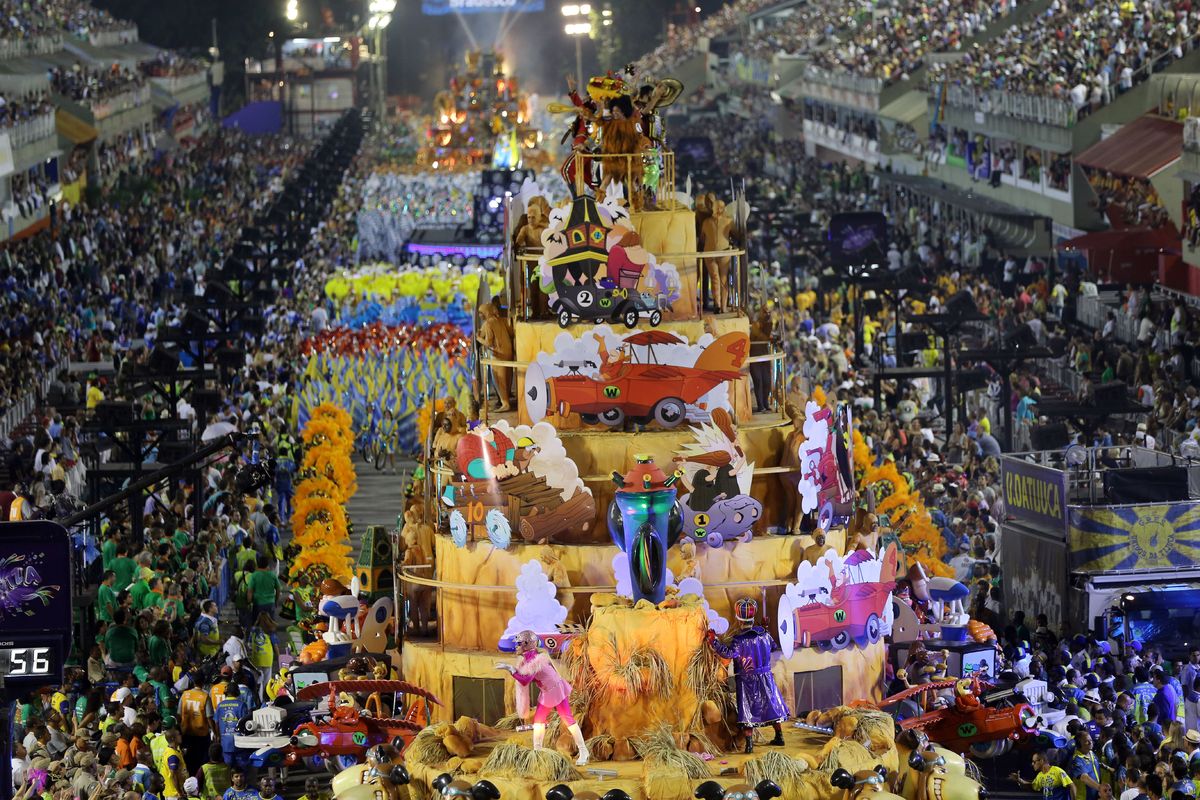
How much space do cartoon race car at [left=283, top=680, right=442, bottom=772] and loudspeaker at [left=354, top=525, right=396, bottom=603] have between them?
3.42 meters

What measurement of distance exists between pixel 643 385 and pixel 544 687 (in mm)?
5588

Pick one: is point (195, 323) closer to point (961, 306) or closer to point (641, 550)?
point (961, 306)

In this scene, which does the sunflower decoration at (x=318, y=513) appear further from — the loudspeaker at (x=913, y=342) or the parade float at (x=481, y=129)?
the parade float at (x=481, y=129)

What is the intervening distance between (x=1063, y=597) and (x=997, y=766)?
7.01 meters

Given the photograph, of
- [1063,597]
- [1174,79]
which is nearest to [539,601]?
[1063,597]

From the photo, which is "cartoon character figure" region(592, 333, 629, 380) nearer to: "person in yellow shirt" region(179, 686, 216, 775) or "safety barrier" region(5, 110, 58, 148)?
"person in yellow shirt" region(179, 686, 216, 775)

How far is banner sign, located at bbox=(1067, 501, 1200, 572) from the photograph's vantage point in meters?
38.1

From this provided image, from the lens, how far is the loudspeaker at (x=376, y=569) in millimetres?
33594

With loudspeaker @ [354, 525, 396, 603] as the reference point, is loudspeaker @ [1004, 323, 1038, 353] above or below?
below

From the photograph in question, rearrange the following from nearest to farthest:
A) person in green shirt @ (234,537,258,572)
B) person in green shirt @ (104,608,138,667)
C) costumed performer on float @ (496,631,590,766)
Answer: costumed performer on float @ (496,631,590,766)
person in green shirt @ (104,608,138,667)
person in green shirt @ (234,537,258,572)

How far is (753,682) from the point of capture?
2694cm

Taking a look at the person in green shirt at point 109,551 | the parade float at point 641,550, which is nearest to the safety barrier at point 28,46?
the person in green shirt at point 109,551

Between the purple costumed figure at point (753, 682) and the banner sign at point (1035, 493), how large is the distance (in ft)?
39.4

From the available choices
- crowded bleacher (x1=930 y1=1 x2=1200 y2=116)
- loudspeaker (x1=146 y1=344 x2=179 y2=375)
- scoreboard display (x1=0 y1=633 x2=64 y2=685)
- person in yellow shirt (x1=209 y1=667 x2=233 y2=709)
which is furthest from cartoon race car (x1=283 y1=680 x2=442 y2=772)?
crowded bleacher (x1=930 y1=1 x2=1200 y2=116)
